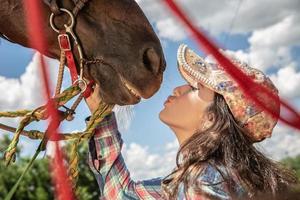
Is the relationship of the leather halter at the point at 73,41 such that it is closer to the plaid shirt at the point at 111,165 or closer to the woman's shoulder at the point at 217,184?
the plaid shirt at the point at 111,165

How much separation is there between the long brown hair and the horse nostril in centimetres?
31

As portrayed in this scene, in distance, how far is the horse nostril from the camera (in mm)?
1567

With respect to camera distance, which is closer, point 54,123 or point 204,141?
point 54,123

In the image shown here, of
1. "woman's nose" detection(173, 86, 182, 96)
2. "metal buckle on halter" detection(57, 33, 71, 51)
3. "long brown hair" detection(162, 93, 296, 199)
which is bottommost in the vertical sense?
"long brown hair" detection(162, 93, 296, 199)

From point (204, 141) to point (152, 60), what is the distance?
346 millimetres

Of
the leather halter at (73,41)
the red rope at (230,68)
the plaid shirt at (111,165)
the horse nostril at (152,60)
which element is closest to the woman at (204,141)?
the plaid shirt at (111,165)

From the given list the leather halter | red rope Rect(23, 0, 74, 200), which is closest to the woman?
the leather halter

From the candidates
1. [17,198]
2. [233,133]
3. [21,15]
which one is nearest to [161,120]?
[233,133]

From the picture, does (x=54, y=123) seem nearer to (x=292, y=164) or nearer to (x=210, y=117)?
(x=210, y=117)

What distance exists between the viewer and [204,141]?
1.76 meters

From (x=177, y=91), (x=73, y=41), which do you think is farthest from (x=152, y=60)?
(x=177, y=91)

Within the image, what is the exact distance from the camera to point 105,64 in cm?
162

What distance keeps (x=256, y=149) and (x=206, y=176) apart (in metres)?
0.33

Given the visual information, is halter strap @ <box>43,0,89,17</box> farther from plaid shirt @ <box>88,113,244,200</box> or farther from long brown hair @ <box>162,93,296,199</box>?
long brown hair @ <box>162,93,296,199</box>
